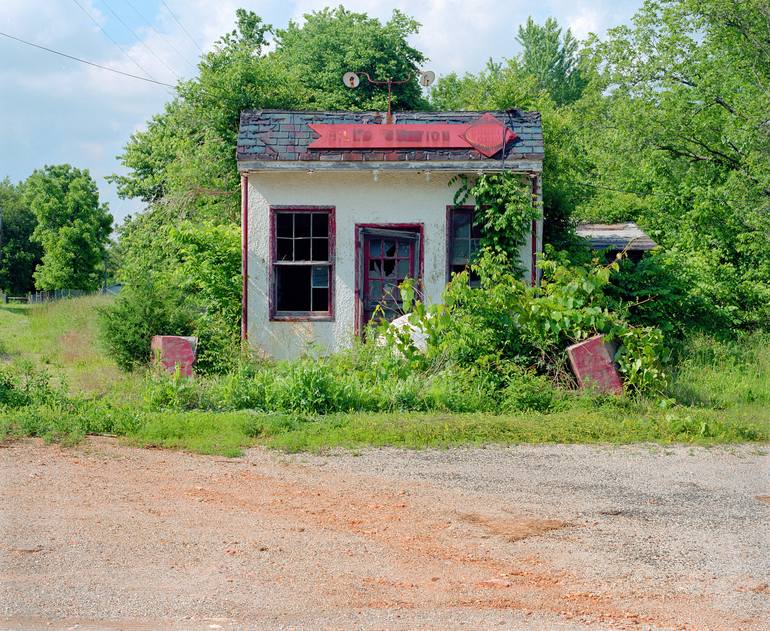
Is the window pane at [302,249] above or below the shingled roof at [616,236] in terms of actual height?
below

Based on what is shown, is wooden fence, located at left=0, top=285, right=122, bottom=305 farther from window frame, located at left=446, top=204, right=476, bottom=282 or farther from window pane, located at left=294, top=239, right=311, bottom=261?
window frame, located at left=446, top=204, right=476, bottom=282

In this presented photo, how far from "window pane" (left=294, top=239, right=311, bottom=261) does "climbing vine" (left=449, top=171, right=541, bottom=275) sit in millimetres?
2525

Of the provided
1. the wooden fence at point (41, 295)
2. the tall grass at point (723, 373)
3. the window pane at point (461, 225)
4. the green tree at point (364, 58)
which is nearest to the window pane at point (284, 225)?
the window pane at point (461, 225)

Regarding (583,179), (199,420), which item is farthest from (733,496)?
(583,179)

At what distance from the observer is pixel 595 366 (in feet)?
37.2

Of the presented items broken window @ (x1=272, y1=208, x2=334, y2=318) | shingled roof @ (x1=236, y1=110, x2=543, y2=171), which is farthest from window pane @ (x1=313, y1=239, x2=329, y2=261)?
shingled roof @ (x1=236, y1=110, x2=543, y2=171)

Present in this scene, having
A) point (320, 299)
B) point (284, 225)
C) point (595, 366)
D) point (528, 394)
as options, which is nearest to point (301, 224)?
point (284, 225)

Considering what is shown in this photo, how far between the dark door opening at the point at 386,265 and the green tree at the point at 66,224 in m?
37.7

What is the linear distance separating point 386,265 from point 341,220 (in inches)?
41.2

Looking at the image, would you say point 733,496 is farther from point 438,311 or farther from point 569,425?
point 438,311

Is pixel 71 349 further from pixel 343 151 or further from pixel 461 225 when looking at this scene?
pixel 461 225

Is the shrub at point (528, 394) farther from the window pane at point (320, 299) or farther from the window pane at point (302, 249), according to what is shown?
the window pane at point (302, 249)

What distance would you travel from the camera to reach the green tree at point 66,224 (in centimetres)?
4831

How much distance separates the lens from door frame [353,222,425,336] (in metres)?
14.1
